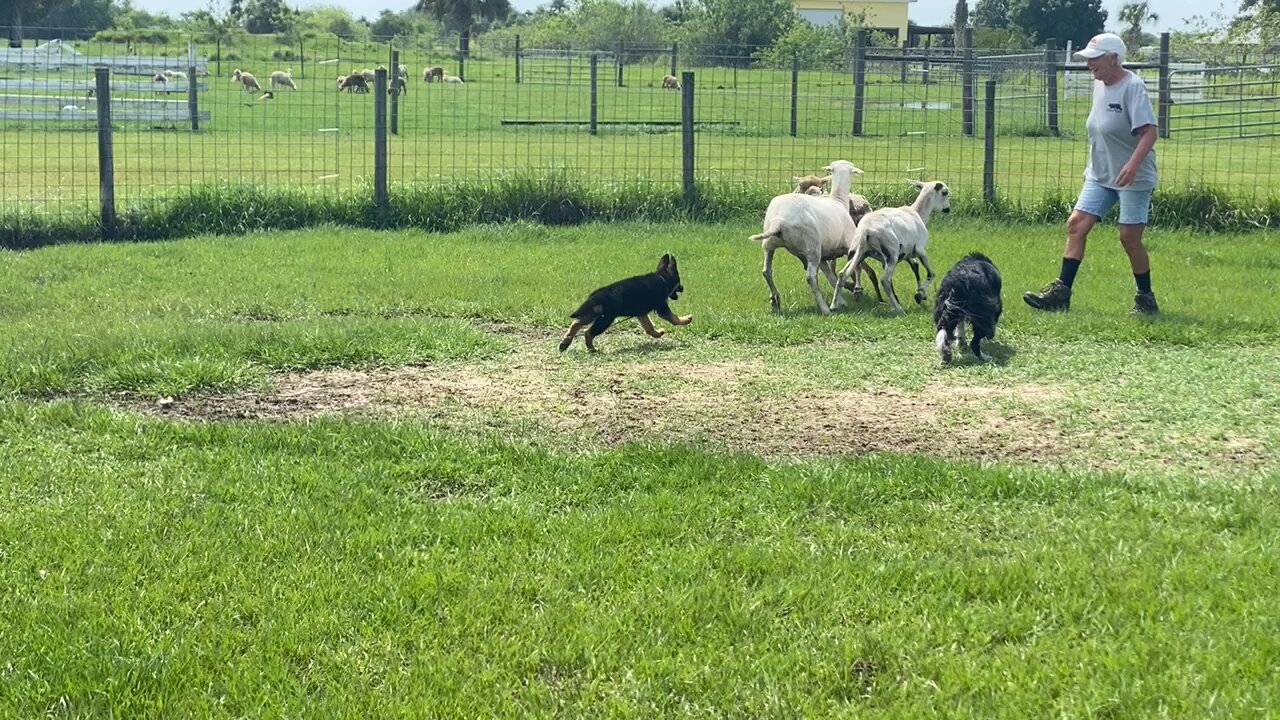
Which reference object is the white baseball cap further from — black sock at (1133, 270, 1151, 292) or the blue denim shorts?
black sock at (1133, 270, 1151, 292)

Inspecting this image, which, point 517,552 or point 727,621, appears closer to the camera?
point 727,621

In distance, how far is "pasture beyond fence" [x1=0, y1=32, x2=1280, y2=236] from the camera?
15438 mm

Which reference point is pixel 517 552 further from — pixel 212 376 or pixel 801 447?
pixel 212 376

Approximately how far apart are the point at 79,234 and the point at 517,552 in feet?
33.3

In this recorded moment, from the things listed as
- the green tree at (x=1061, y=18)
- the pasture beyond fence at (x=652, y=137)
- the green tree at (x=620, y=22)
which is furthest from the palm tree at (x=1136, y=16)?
the pasture beyond fence at (x=652, y=137)

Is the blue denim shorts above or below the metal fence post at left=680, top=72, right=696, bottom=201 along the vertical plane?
below

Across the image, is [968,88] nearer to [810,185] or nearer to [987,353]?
[810,185]

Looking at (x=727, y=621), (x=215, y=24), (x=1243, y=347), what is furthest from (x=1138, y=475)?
(x=215, y=24)

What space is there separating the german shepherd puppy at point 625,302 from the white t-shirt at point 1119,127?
363cm

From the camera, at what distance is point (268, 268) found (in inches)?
458

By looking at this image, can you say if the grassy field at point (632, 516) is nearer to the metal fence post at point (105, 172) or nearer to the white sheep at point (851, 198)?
the white sheep at point (851, 198)

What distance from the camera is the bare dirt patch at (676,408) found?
21.4 feet

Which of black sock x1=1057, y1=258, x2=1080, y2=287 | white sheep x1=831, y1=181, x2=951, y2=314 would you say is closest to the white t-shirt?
black sock x1=1057, y1=258, x2=1080, y2=287

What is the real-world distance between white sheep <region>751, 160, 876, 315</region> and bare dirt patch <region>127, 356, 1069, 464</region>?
88.1 inches
